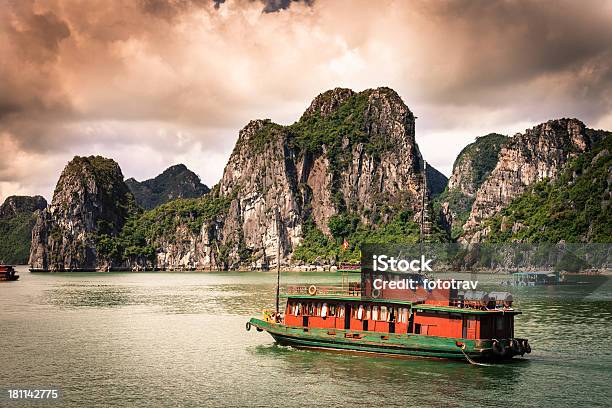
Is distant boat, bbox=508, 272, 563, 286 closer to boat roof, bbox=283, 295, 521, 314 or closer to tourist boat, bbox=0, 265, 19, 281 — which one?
boat roof, bbox=283, 295, 521, 314

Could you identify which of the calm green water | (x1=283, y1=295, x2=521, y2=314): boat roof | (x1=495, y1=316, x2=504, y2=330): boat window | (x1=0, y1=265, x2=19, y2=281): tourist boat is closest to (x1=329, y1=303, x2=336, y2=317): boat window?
(x1=283, y1=295, x2=521, y2=314): boat roof

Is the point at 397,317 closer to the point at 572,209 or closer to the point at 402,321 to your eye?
the point at 402,321

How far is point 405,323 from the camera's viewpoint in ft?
122

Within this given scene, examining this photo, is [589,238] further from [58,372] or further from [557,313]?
[58,372]

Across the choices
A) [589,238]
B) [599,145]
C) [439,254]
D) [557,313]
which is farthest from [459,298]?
[599,145]

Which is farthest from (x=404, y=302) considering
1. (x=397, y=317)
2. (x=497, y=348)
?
(x=497, y=348)

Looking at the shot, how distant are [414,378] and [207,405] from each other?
33.6 feet

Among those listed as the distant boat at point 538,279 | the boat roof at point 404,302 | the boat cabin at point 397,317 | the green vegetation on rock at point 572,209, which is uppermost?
the green vegetation on rock at point 572,209

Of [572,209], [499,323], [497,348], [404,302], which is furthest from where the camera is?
[572,209]

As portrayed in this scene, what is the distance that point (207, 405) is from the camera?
29.1 m

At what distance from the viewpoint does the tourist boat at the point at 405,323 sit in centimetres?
3556

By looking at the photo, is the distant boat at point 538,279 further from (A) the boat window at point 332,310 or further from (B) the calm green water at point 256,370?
(A) the boat window at point 332,310

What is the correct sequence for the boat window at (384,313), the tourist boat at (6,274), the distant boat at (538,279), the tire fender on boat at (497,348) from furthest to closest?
the tourist boat at (6,274) → the distant boat at (538,279) → the boat window at (384,313) → the tire fender on boat at (497,348)

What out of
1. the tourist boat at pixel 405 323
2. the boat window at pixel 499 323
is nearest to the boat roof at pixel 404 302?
the tourist boat at pixel 405 323
